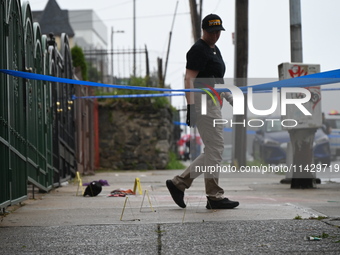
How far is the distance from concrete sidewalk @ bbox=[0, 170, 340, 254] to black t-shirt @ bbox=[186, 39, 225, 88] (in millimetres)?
1336

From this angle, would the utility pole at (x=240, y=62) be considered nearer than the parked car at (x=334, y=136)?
Yes

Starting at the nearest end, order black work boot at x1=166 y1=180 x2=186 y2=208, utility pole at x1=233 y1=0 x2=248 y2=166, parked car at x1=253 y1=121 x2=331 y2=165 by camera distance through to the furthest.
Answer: black work boot at x1=166 y1=180 x2=186 y2=208 → utility pole at x1=233 y1=0 x2=248 y2=166 → parked car at x1=253 y1=121 x2=331 y2=165

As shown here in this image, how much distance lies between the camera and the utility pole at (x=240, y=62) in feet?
62.6

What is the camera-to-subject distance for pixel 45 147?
35.9 ft

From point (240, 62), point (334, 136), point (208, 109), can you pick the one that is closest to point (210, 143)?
point (208, 109)

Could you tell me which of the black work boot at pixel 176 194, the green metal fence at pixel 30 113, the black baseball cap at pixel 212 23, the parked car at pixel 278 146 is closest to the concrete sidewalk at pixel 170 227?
the black work boot at pixel 176 194

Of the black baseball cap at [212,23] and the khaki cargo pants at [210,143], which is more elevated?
the black baseball cap at [212,23]

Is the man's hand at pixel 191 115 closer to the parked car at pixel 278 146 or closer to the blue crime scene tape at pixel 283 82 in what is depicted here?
the blue crime scene tape at pixel 283 82

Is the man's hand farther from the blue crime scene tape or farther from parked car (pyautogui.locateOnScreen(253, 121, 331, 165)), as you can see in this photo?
parked car (pyautogui.locateOnScreen(253, 121, 331, 165))

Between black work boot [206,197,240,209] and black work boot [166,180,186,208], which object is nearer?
black work boot [206,197,240,209]

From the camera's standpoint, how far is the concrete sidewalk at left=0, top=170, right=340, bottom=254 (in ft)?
16.4

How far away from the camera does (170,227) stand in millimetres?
5965

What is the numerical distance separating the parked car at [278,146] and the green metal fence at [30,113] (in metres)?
9.01

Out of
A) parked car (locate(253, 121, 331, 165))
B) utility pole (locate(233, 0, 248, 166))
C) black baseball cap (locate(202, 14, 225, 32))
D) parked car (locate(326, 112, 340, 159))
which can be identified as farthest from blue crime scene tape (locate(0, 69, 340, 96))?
parked car (locate(326, 112, 340, 159))
